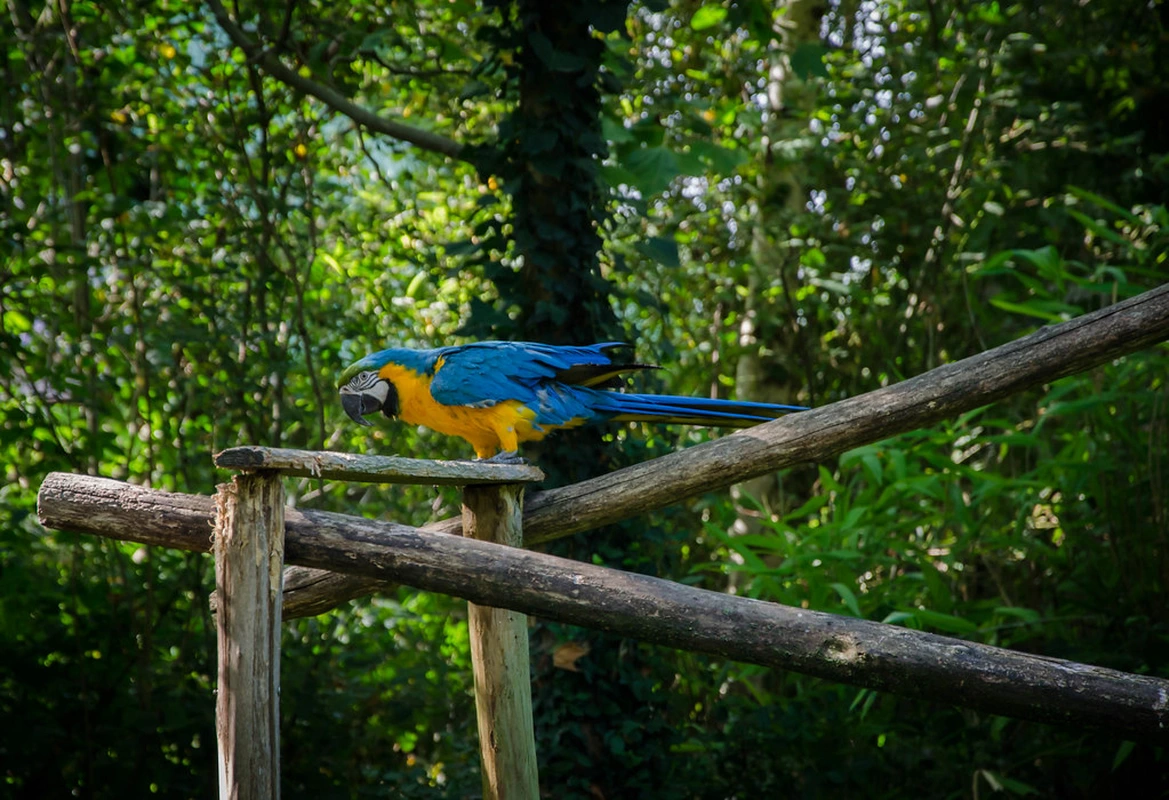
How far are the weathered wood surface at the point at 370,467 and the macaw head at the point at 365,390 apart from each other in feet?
1.48

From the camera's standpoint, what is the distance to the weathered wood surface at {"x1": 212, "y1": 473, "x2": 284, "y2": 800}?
1.64m

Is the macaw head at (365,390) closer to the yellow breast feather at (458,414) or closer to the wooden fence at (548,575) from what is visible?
the yellow breast feather at (458,414)

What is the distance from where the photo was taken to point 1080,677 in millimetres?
1566

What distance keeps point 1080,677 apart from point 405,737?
2882 millimetres

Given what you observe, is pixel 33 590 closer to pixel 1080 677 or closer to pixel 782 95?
pixel 1080 677

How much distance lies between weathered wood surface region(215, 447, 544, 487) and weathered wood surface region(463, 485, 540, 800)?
9 cm

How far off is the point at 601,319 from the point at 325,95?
1.31 meters

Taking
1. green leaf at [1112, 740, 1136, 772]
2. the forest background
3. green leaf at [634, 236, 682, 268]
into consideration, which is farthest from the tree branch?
A: green leaf at [1112, 740, 1136, 772]

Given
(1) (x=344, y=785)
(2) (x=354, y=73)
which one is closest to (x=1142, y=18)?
(2) (x=354, y=73)

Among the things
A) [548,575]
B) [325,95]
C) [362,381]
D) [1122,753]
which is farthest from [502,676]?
[325,95]

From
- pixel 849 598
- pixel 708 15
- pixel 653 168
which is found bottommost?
pixel 849 598

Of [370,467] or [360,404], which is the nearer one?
[370,467]

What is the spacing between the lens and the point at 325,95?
352cm

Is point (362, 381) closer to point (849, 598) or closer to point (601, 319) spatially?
point (601, 319)
